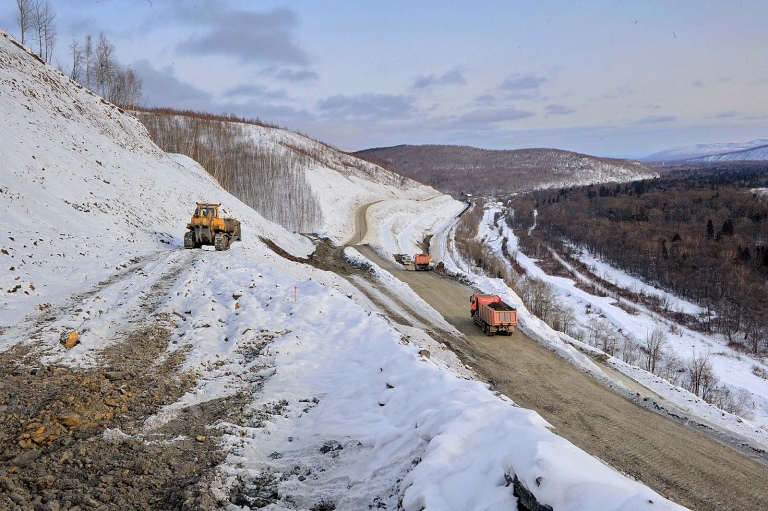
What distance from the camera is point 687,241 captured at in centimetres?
8150

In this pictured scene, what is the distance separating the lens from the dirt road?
973cm

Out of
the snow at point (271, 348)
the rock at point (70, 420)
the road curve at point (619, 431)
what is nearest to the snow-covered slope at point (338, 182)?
the snow at point (271, 348)

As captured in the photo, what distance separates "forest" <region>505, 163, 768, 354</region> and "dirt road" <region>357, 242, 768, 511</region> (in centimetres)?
4365

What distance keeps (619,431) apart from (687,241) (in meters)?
85.9

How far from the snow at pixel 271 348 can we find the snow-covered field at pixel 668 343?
8.14 feet

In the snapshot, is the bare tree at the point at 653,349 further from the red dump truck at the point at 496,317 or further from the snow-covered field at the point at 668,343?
the red dump truck at the point at 496,317

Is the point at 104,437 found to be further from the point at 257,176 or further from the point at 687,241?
the point at 687,241

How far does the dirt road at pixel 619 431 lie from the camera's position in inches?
383

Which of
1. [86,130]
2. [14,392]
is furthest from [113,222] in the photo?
[14,392]

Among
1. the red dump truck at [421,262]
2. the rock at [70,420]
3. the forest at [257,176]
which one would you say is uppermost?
the forest at [257,176]

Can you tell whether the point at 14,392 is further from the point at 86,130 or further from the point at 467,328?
the point at 86,130

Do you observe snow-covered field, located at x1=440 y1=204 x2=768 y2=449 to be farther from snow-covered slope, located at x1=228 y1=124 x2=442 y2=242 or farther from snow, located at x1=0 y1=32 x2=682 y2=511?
snow-covered slope, located at x1=228 y1=124 x2=442 y2=242

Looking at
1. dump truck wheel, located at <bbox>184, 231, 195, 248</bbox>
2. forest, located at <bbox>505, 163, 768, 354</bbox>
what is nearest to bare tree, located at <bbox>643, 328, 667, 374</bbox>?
forest, located at <bbox>505, 163, 768, 354</bbox>

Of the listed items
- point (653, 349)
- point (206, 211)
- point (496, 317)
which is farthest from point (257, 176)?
point (653, 349)
